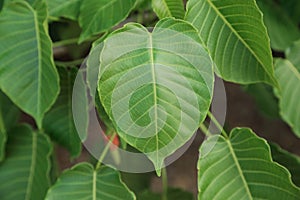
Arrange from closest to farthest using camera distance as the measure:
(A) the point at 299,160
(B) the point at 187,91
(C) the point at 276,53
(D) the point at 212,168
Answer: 1. (B) the point at 187,91
2. (D) the point at 212,168
3. (A) the point at 299,160
4. (C) the point at 276,53

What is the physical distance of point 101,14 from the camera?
0.86 metres

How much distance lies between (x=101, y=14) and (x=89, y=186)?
255mm

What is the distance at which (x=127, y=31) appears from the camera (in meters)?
0.71

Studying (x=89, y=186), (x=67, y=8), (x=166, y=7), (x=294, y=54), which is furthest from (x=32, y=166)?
(x=294, y=54)

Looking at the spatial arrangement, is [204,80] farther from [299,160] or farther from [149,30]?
[299,160]

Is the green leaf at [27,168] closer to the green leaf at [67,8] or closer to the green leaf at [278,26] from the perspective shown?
the green leaf at [67,8]

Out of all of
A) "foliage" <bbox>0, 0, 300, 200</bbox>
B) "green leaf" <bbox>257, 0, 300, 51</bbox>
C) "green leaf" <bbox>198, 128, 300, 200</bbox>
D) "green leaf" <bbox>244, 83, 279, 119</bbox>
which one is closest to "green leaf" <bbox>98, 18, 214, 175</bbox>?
"foliage" <bbox>0, 0, 300, 200</bbox>

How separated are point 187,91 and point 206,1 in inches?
6.3

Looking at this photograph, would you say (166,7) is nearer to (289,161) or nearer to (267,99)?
(289,161)

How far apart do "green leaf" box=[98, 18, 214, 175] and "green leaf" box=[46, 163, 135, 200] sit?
16 centimetres

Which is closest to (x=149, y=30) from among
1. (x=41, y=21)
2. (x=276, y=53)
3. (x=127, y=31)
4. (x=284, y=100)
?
(x=127, y=31)

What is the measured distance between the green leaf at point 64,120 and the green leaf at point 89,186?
107 millimetres

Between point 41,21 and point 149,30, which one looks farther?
point 41,21

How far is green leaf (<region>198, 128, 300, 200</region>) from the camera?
0.78 m
